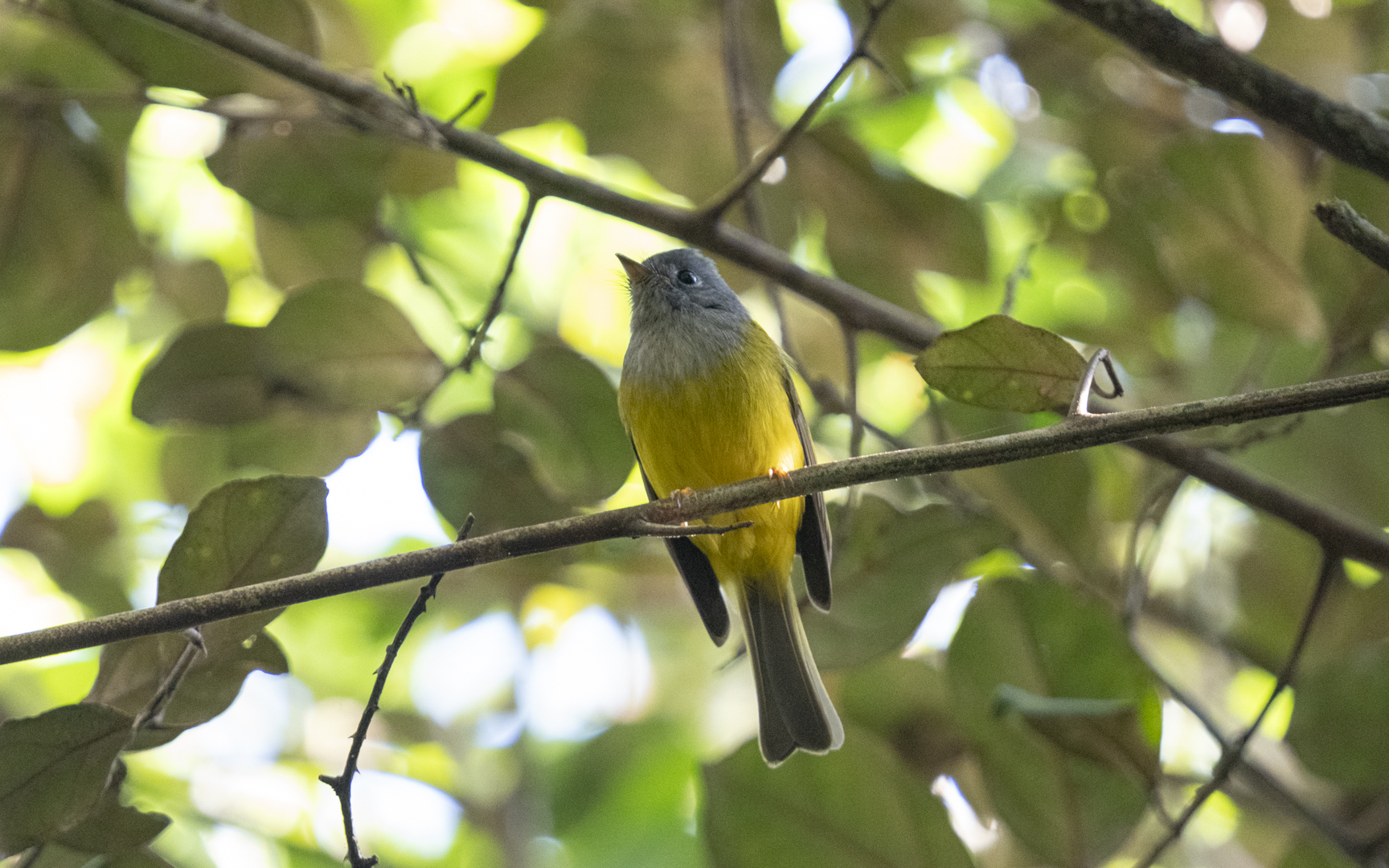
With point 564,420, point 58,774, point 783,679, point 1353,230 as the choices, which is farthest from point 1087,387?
point 58,774

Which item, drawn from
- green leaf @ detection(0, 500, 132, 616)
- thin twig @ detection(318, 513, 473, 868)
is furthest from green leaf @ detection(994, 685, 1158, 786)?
green leaf @ detection(0, 500, 132, 616)

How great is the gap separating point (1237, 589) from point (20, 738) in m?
2.41

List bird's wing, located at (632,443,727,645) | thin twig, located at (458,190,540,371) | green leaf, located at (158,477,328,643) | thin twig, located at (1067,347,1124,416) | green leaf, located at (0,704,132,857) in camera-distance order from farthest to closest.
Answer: bird's wing, located at (632,443,727,645) < thin twig, located at (458,190,540,371) < green leaf, located at (158,477,328,643) < green leaf, located at (0,704,132,857) < thin twig, located at (1067,347,1124,416)

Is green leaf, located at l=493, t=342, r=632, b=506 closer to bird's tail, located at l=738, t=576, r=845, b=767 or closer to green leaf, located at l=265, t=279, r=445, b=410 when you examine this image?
green leaf, located at l=265, t=279, r=445, b=410

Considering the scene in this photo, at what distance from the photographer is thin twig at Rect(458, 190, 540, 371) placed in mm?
1852

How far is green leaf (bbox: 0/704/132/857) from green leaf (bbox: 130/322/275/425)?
73 centimetres

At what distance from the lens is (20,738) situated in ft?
4.53

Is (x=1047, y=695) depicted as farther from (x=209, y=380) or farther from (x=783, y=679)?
(x=209, y=380)

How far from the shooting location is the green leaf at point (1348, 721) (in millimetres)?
1868

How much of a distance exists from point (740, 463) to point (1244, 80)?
1.27 meters

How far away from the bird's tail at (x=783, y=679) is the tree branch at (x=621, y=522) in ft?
2.57

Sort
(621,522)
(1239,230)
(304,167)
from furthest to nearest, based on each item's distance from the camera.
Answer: (304,167) < (1239,230) < (621,522)

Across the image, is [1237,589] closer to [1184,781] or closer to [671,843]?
[1184,781]

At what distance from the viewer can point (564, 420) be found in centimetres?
217
